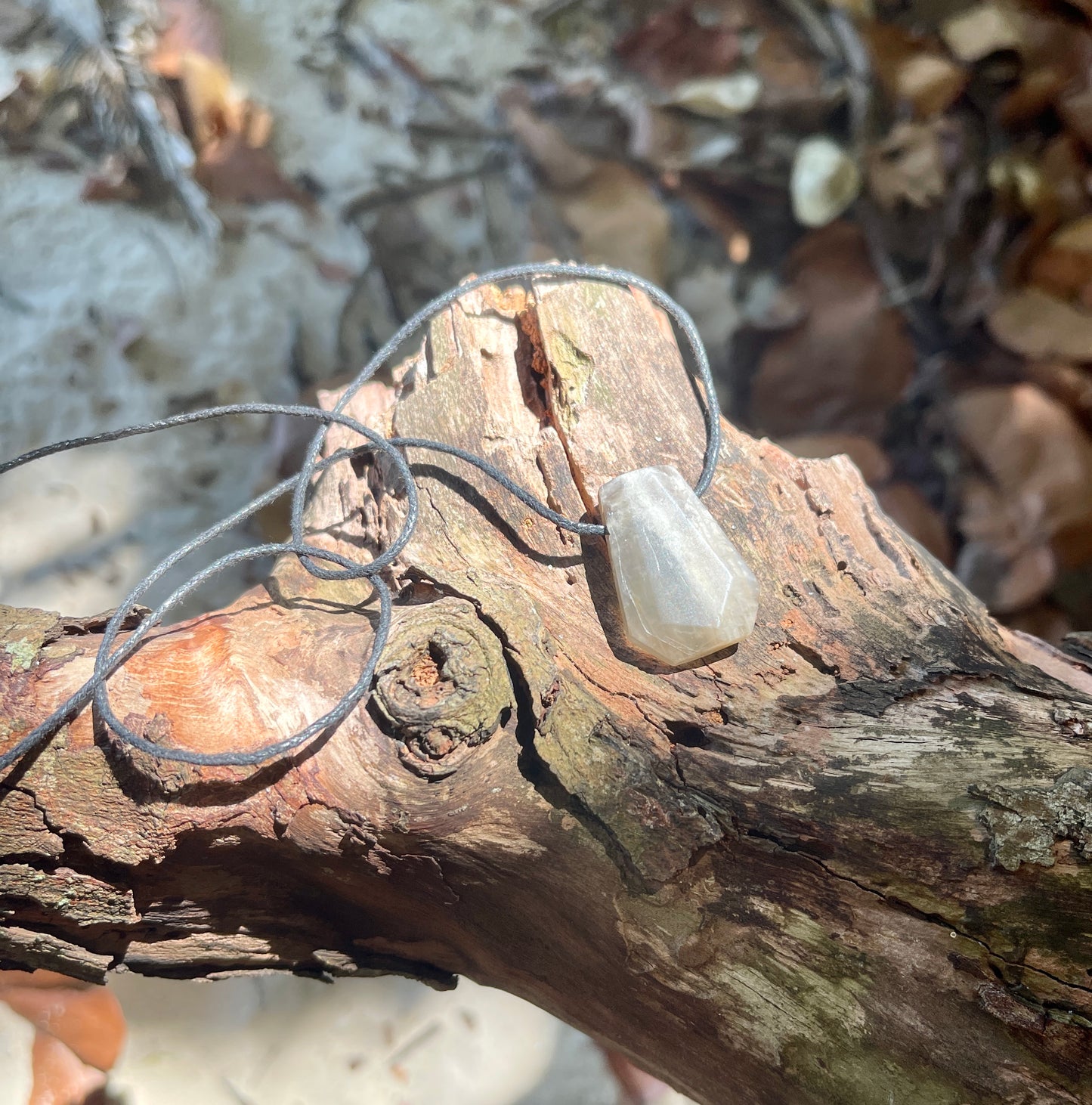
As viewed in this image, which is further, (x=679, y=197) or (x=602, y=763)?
(x=679, y=197)

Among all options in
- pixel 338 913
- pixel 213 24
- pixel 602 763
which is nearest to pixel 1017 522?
pixel 602 763

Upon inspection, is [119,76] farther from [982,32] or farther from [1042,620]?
[1042,620]

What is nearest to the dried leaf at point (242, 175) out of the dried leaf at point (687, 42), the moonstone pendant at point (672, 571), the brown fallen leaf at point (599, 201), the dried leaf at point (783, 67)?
the brown fallen leaf at point (599, 201)

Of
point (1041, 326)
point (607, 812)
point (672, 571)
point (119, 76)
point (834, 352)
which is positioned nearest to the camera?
point (607, 812)

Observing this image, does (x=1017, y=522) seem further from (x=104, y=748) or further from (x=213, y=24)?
(x=213, y=24)

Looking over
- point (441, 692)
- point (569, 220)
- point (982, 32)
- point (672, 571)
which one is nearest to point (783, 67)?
point (982, 32)

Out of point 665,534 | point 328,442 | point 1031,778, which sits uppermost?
point 328,442

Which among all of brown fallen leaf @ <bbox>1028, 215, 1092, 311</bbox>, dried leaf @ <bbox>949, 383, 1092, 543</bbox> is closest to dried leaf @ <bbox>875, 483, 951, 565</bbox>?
dried leaf @ <bbox>949, 383, 1092, 543</bbox>
